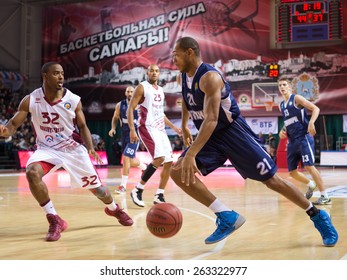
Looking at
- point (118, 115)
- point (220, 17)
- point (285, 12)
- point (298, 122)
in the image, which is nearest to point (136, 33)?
point (220, 17)

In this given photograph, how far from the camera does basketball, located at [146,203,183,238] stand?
4316 mm

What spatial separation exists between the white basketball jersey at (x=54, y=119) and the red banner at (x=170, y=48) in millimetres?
16797

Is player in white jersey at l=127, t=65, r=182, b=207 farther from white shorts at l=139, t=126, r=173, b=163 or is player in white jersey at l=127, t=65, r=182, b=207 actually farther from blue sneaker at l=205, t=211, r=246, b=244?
blue sneaker at l=205, t=211, r=246, b=244

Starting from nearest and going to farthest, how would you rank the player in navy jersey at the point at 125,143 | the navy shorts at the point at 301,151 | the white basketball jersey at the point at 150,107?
1. the white basketball jersey at the point at 150,107
2. the navy shorts at the point at 301,151
3. the player in navy jersey at the point at 125,143

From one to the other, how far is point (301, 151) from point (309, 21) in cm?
1362

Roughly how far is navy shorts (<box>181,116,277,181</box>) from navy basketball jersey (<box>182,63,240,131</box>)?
0.08 meters

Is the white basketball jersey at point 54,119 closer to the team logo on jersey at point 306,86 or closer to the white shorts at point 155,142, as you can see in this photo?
the white shorts at point 155,142

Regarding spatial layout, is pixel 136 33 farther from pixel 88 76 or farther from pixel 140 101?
pixel 140 101

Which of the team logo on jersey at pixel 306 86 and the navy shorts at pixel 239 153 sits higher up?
the team logo on jersey at pixel 306 86

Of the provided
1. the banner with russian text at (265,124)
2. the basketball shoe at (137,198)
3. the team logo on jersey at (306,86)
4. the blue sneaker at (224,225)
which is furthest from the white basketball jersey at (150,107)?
the banner with russian text at (265,124)

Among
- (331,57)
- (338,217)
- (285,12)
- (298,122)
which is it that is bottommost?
(338,217)

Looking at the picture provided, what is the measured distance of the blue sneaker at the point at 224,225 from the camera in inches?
176
